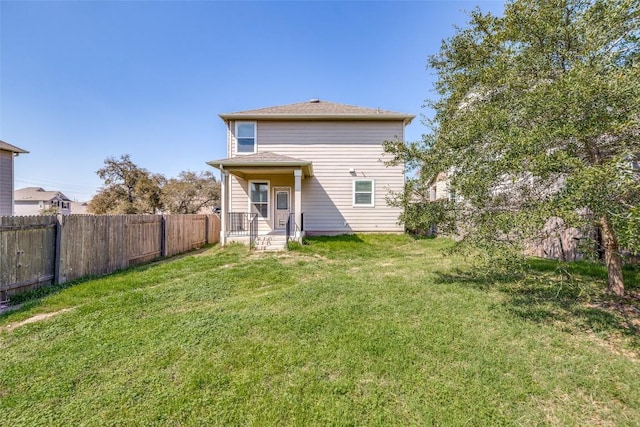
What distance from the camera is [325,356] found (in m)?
2.98

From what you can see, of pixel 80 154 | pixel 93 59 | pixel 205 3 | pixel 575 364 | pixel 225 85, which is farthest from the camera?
pixel 80 154

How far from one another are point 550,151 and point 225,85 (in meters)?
13.5

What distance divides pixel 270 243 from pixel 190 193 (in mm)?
18427

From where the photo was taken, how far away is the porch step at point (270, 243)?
31.4 ft

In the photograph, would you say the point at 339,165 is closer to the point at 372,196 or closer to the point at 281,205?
the point at 372,196

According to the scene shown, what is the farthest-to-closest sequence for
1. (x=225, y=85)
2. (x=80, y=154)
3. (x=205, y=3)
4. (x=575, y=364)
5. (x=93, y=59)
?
(x=80, y=154), (x=225, y=85), (x=93, y=59), (x=205, y=3), (x=575, y=364)

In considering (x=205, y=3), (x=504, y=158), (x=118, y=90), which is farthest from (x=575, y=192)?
→ (x=118, y=90)

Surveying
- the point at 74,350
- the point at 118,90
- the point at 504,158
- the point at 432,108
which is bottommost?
the point at 74,350

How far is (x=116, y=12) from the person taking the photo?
885cm

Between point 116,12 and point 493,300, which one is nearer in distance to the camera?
point 493,300

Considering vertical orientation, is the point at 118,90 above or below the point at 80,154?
above

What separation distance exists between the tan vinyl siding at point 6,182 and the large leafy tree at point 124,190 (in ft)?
23.4

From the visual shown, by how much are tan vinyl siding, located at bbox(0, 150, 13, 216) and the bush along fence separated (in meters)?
11.1

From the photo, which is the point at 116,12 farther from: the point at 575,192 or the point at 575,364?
the point at 575,364
